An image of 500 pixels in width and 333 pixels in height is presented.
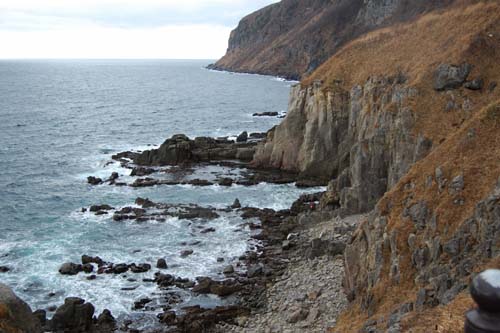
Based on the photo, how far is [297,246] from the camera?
4125cm

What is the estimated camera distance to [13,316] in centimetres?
1616

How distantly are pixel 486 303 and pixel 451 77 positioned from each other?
4346 cm

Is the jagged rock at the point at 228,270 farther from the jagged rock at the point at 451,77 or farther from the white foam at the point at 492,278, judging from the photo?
the white foam at the point at 492,278

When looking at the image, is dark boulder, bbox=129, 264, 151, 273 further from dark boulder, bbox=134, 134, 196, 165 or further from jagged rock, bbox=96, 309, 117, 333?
dark boulder, bbox=134, 134, 196, 165

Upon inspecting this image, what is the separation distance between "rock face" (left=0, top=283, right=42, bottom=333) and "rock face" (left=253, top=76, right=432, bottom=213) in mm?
30987

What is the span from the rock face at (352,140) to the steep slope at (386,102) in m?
0.09

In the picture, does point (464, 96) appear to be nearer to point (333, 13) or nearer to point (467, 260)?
point (467, 260)

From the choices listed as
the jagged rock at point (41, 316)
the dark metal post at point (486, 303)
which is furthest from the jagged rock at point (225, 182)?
the dark metal post at point (486, 303)

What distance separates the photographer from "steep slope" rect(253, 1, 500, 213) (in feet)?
139

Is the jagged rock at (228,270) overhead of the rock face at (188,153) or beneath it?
beneath

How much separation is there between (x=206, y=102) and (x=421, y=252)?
125985mm

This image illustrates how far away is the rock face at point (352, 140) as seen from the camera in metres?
43.7

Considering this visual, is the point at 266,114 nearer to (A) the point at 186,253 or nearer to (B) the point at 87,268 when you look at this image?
(A) the point at 186,253

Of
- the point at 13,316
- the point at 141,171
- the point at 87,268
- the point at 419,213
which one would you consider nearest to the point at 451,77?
the point at 419,213
